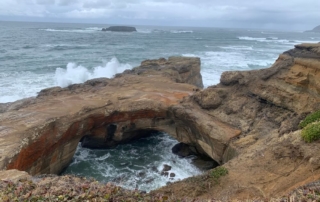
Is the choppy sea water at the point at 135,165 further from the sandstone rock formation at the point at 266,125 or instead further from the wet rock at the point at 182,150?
the sandstone rock formation at the point at 266,125

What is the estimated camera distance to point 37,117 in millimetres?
12281

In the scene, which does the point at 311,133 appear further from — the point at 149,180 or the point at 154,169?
the point at 154,169

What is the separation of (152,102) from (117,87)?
3.43 metres

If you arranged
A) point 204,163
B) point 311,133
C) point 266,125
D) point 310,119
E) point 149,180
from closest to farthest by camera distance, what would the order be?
point 311,133 → point 310,119 → point 266,125 → point 149,180 → point 204,163

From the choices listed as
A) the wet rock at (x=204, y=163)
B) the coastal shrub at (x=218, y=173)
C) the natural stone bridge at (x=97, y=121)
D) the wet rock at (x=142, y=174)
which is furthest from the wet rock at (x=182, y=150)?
the coastal shrub at (x=218, y=173)

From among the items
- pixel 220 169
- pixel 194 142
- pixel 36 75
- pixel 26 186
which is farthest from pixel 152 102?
pixel 36 75

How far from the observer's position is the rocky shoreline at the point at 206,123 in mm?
8688

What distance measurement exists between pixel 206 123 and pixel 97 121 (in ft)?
17.9

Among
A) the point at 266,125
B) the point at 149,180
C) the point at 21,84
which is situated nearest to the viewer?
the point at 266,125

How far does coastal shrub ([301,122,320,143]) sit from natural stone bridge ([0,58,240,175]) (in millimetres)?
3709

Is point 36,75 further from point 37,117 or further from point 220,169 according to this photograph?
point 220,169

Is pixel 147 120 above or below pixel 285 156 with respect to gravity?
below

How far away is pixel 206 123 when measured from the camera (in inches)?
525

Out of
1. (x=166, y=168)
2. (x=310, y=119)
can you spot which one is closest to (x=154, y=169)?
(x=166, y=168)
